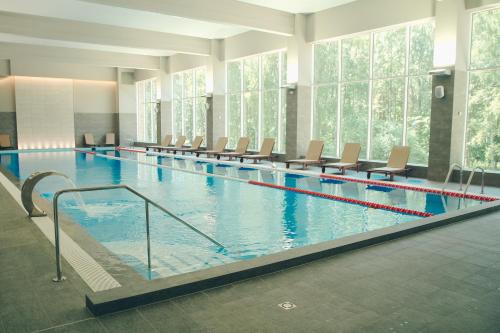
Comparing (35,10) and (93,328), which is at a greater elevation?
(35,10)

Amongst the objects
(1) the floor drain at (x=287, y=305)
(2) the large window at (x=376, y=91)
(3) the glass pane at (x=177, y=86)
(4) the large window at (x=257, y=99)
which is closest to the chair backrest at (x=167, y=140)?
(3) the glass pane at (x=177, y=86)

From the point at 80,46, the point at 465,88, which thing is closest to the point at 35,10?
the point at 80,46

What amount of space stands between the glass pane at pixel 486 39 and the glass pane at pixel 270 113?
6.64 m

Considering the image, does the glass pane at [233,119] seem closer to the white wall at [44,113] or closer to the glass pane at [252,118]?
the glass pane at [252,118]

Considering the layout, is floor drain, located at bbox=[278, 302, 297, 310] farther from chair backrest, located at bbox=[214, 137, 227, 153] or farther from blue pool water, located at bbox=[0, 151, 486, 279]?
chair backrest, located at bbox=[214, 137, 227, 153]

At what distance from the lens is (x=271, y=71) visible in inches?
587

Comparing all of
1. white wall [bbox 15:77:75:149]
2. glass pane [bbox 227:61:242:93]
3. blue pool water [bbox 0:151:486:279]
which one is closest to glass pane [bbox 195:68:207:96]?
glass pane [bbox 227:61:242:93]

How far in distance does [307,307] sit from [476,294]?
4.24ft

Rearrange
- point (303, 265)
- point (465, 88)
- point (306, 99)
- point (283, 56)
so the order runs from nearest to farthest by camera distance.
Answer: point (303, 265) < point (465, 88) < point (306, 99) < point (283, 56)

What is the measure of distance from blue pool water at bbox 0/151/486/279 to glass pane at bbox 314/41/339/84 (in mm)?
3809

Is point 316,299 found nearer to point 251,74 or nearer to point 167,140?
point 251,74

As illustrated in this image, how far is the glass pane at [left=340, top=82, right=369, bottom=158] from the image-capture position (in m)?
12.0

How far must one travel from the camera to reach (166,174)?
11.7 metres

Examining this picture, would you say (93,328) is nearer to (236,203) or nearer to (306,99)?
(236,203)
